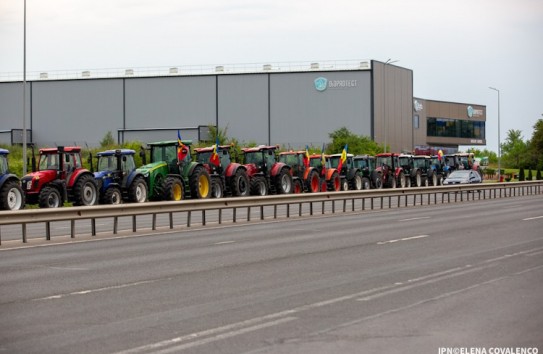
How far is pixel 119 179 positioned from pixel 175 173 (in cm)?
315

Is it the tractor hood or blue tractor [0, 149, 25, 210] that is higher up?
the tractor hood

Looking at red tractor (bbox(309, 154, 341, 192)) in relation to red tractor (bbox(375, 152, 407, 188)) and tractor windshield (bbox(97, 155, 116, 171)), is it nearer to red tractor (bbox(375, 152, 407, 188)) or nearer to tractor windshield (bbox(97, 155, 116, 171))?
red tractor (bbox(375, 152, 407, 188))

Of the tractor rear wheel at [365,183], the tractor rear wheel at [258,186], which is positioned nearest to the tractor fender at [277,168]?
the tractor rear wheel at [258,186]

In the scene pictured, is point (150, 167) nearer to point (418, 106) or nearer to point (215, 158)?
point (215, 158)

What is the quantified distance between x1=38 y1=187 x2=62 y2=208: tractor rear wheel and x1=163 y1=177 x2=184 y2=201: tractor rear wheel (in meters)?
4.27

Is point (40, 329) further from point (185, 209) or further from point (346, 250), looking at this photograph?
point (185, 209)

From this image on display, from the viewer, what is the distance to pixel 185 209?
87.0 feet

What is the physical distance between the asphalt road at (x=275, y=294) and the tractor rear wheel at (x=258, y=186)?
20.4 meters

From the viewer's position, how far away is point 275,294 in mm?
11828

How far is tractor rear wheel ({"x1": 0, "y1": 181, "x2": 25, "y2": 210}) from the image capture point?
2878cm

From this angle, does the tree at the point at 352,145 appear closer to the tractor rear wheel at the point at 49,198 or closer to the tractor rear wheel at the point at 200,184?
the tractor rear wheel at the point at 200,184

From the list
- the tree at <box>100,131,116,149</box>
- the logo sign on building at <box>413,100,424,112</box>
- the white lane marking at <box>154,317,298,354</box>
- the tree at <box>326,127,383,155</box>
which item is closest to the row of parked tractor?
the white lane marking at <box>154,317,298,354</box>

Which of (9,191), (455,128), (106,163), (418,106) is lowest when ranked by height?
(9,191)

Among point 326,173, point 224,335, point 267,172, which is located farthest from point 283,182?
point 224,335
